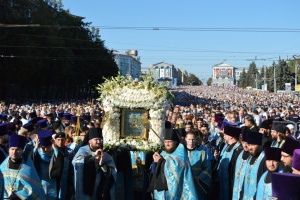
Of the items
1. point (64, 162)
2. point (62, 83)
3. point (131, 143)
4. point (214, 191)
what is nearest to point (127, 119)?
point (131, 143)

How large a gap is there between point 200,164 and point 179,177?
1.33m

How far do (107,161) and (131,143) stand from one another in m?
1.40

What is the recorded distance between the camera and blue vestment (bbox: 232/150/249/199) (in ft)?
25.4

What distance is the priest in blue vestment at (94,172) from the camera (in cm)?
727

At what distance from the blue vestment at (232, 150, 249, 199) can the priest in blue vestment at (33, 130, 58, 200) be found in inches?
113

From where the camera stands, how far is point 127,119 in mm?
9023

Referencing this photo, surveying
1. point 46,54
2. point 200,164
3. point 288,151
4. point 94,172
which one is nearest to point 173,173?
point 94,172

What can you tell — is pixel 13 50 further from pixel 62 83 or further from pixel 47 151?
pixel 47 151

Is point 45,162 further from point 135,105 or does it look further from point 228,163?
point 228,163

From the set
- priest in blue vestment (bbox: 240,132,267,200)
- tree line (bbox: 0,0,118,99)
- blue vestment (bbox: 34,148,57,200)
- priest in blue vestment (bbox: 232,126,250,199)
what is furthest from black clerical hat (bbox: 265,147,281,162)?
tree line (bbox: 0,0,118,99)

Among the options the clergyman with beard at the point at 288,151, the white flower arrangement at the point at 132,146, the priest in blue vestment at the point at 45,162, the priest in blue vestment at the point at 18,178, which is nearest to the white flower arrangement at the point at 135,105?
the white flower arrangement at the point at 132,146

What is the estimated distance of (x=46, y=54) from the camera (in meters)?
53.2

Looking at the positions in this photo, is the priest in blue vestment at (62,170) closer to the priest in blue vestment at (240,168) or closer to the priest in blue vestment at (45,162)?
the priest in blue vestment at (45,162)

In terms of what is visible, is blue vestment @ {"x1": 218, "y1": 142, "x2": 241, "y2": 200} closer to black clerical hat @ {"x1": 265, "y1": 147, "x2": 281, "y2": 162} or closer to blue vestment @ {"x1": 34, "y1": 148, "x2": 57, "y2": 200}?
black clerical hat @ {"x1": 265, "y1": 147, "x2": 281, "y2": 162}
